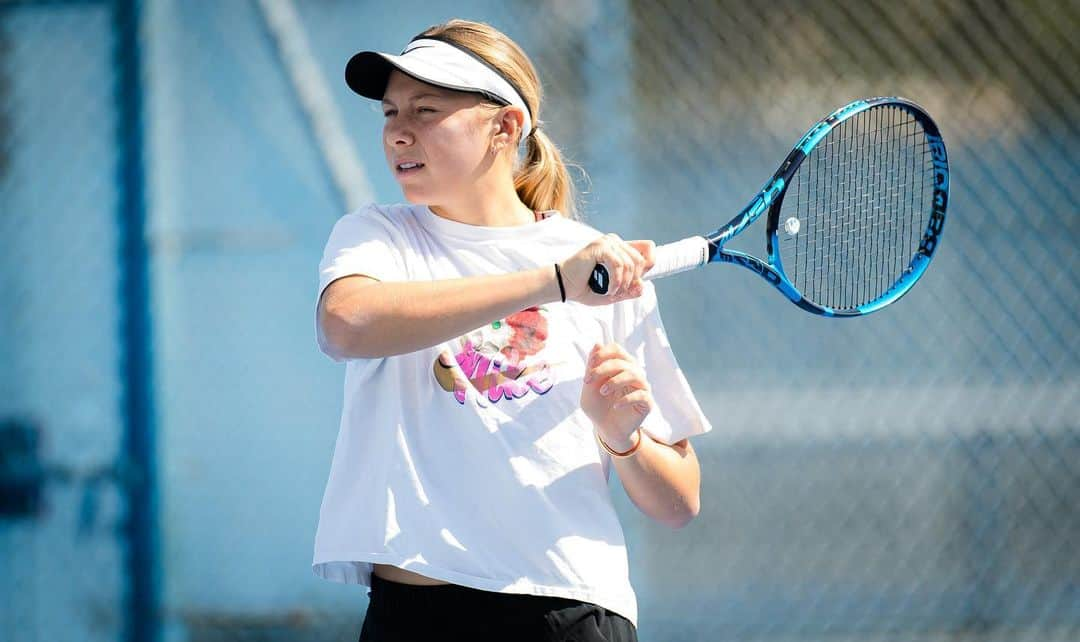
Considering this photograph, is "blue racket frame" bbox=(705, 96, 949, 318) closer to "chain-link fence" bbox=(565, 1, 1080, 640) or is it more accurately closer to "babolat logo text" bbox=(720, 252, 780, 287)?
"babolat logo text" bbox=(720, 252, 780, 287)

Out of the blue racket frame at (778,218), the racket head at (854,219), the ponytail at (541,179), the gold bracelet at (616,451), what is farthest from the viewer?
the racket head at (854,219)

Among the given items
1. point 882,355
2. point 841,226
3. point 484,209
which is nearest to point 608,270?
point 484,209

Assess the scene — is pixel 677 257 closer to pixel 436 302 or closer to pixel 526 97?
pixel 526 97

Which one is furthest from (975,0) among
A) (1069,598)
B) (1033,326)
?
(1069,598)

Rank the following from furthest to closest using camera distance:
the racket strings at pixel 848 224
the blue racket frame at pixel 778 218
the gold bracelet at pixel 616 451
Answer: the racket strings at pixel 848 224
the blue racket frame at pixel 778 218
the gold bracelet at pixel 616 451

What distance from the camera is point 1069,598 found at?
317 cm

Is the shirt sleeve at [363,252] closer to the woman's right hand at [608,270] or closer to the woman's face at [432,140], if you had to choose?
the woman's face at [432,140]

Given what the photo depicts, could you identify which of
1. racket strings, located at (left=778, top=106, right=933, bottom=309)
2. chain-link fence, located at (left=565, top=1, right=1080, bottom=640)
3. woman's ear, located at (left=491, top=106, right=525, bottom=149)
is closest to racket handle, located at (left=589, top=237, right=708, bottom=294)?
woman's ear, located at (left=491, top=106, right=525, bottom=149)

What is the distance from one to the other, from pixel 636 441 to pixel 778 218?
0.53 m

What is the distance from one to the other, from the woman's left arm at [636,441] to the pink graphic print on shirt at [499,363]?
0.07 metres

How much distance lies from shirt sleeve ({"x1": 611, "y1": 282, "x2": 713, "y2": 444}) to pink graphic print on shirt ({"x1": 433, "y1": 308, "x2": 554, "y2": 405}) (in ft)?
0.41

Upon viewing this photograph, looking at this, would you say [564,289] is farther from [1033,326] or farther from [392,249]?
[1033,326]

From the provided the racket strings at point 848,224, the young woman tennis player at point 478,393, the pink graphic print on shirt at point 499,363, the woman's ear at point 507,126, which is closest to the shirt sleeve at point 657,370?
the young woman tennis player at point 478,393

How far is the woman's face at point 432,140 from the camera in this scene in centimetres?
146
